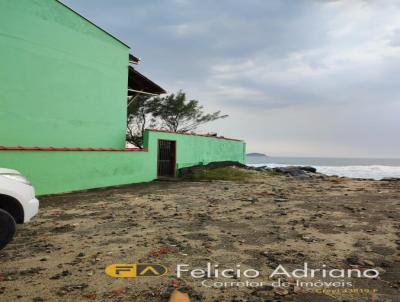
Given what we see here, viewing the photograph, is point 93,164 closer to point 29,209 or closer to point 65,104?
point 65,104

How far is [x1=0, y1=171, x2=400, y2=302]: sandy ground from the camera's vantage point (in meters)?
3.21

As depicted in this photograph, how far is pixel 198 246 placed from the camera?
185 inches

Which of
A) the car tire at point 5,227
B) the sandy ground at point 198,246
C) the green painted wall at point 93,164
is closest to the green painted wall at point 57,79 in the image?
the green painted wall at point 93,164

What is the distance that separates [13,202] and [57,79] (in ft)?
29.0

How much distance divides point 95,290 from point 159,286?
0.66m

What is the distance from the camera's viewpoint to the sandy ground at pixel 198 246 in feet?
10.5

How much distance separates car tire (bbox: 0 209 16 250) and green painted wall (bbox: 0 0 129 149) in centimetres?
754

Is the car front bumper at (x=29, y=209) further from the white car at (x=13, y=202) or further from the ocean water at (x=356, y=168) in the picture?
the ocean water at (x=356, y=168)

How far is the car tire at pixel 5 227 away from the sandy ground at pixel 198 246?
240 millimetres

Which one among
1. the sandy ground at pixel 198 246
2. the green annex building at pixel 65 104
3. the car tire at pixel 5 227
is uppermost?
the green annex building at pixel 65 104

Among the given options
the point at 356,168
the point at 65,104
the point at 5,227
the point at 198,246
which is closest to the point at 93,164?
the point at 65,104

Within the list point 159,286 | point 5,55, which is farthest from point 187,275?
point 5,55

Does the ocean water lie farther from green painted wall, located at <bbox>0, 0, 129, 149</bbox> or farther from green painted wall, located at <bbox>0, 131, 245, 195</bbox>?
green painted wall, located at <bbox>0, 0, 129, 149</bbox>

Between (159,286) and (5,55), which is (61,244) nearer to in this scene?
(159,286)
